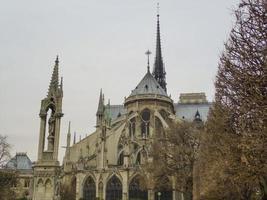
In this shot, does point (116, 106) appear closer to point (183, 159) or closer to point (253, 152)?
point (183, 159)

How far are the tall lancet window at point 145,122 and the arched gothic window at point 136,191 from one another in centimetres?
1018

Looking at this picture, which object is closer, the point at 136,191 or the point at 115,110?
the point at 136,191

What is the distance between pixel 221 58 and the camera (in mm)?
20688

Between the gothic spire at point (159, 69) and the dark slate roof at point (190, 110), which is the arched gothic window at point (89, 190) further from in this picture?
the gothic spire at point (159, 69)

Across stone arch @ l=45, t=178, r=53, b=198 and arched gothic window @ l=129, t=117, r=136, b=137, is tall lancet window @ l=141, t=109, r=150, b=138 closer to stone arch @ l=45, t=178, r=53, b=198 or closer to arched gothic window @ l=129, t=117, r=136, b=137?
arched gothic window @ l=129, t=117, r=136, b=137

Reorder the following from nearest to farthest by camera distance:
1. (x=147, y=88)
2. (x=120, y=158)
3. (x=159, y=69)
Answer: (x=120, y=158), (x=147, y=88), (x=159, y=69)

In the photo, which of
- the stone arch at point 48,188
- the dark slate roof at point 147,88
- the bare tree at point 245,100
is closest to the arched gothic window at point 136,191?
the dark slate roof at point 147,88

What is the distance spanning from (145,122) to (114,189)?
15121 mm

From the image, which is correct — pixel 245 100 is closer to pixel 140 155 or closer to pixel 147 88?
pixel 140 155

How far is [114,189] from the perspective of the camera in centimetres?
6994

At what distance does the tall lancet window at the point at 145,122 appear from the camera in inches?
3061

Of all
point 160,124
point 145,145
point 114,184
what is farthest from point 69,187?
point 160,124

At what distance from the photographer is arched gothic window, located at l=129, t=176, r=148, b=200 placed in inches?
2680

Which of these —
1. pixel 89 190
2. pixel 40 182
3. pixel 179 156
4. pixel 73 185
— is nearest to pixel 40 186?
pixel 40 182
